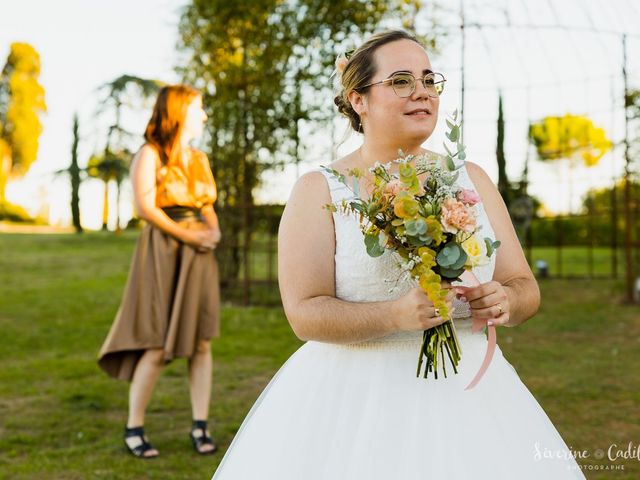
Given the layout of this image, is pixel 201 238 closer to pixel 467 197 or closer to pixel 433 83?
pixel 433 83

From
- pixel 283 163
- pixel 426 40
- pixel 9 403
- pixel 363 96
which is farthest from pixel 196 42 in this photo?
pixel 363 96

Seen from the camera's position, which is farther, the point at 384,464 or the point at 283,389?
Result: the point at 283,389

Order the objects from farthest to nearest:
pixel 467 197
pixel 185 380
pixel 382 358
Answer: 1. pixel 185 380
2. pixel 382 358
3. pixel 467 197

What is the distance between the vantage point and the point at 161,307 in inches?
189

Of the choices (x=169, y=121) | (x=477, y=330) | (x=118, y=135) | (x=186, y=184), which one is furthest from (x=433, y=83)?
(x=118, y=135)

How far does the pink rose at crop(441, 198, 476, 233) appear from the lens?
6.21 ft

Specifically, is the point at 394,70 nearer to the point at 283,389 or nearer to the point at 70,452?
the point at 283,389

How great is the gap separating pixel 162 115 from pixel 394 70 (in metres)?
2.72

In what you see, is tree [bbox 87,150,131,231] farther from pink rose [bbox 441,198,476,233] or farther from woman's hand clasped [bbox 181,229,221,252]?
pink rose [bbox 441,198,476,233]

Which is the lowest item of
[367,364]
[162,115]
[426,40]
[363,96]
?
[367,364]

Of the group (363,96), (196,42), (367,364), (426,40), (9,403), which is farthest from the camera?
(196,42)

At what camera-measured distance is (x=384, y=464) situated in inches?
78.6

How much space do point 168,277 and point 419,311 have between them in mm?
3122

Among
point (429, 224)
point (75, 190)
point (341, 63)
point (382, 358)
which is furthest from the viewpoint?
point (75, 190)
